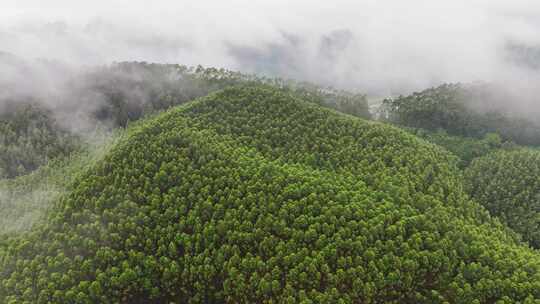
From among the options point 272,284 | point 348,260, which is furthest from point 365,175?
point 272,284

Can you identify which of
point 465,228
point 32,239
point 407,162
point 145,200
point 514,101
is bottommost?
point 32,239

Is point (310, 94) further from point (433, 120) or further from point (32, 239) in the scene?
point (32, 239)

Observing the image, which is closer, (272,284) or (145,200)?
(272,284)

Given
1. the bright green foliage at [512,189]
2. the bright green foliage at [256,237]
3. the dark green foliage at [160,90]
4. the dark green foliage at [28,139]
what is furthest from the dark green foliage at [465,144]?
the dark green foliage at [28,139]

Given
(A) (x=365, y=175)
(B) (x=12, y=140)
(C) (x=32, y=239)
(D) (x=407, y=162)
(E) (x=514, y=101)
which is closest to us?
(C) (x=32, y=239)

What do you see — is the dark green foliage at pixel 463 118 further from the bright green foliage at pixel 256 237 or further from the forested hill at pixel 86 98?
the bright green foliage at pixel 256 237

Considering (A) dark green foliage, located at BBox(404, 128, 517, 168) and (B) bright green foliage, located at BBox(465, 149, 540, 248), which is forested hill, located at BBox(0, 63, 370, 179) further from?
(B) bright green foliage, located at BBox(465, 149, 540, 248)

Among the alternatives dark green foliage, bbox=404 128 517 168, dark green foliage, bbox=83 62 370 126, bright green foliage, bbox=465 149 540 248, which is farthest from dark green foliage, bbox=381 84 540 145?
bright green foliage, bbox=465 149 540 248
